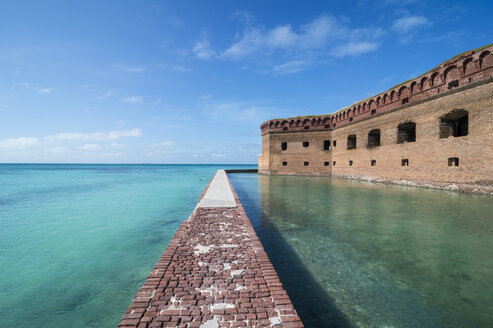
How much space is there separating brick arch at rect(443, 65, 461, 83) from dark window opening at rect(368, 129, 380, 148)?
677 cm

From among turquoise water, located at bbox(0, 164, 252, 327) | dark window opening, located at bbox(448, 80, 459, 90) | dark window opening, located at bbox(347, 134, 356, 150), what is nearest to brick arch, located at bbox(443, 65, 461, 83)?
dark window opening, located at bbox(448, 80, 459, 90)

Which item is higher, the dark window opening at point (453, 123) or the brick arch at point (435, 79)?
the brick arch at point (435, 79)

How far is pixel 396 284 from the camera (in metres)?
3.31

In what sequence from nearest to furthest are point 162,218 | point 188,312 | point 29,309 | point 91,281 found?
point 188,312
point 29,309
point 91,281
point 162,218

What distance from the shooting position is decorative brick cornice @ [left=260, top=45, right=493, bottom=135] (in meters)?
12.3

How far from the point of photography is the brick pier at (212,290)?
2080 mm

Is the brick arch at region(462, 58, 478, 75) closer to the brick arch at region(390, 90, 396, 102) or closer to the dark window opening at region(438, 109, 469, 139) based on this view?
the dark window opening at region(438, 109, 469, 139)

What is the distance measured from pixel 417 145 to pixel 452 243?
13288 mm

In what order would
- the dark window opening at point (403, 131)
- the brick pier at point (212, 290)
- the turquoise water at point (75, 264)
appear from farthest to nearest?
1. the dark window opening at point (403, 131)
2. the turquoise water at point (75, 264)
3. the brick pier at point (212, 290)

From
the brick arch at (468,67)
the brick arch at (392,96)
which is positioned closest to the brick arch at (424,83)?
the brick arch at (468,67)

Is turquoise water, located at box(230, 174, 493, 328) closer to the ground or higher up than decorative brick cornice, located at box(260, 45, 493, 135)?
closer to the ground

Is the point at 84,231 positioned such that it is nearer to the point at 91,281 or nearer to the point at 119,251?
the point at 119,251

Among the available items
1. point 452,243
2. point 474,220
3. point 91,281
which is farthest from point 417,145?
point 91,281

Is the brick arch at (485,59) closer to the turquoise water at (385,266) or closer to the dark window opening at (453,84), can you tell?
the dark window opening at (453,84)
